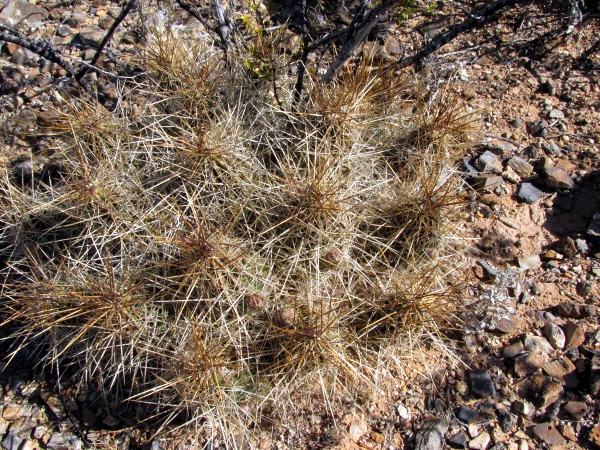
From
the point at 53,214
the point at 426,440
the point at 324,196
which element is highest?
the point at 53,214

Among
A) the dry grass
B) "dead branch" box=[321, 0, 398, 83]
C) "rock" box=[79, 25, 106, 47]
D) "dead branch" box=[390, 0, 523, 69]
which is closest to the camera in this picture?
the dry grass

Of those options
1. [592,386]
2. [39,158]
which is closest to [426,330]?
[592,386]

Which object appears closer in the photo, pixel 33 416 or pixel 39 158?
pixel 33 416

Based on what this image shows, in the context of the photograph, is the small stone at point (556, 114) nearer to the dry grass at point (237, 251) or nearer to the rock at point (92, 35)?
the dry grass at point (237, 251)

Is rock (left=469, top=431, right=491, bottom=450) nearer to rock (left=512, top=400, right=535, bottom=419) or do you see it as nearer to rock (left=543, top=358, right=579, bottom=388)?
rock (left=512, top=400, right=535, bottom=419)

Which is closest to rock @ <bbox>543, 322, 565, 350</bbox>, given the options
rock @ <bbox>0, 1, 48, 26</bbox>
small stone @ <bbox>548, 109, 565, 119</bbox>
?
small stone @ <bbox>548, 109, 565, 119</bbox>

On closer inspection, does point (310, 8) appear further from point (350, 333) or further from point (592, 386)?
point (592, 386)
